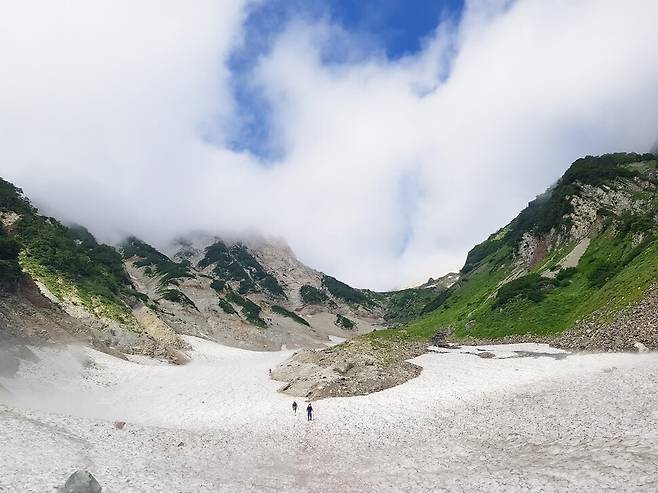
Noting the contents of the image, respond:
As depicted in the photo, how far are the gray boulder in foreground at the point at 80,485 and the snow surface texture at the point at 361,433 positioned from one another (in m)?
0.75

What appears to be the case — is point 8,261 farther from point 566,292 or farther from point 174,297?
point 566,292

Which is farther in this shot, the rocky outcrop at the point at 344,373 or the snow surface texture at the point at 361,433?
the rocky outcrop at the point at 344,373

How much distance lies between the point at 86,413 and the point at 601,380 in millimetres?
41934

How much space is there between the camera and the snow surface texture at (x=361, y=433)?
61.6 ft

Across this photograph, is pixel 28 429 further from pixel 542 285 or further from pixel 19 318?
pixel 542 285

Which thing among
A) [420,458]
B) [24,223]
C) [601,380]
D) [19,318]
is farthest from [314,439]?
[24,223]

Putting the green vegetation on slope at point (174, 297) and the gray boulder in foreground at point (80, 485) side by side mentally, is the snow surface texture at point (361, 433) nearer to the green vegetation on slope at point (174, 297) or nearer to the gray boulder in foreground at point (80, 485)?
the gray boulder in foreground at point (80, 485)

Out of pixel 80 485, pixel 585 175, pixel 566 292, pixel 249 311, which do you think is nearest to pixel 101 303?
pixel 80 485

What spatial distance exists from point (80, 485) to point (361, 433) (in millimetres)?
18964

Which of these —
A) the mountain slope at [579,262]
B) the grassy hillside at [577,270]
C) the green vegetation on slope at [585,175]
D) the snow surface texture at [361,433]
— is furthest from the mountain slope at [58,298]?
the green vegetation on slope at [585,175]

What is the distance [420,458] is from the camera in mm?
23859

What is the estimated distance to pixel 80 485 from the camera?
15648 millimetres

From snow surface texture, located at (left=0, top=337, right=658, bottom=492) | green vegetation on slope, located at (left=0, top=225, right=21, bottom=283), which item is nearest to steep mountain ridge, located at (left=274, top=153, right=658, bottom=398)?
snow surface texture, located at (left=0, top=337, right=658, bottom=492)

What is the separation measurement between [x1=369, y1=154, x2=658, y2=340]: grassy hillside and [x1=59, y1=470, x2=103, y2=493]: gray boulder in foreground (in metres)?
56.3
